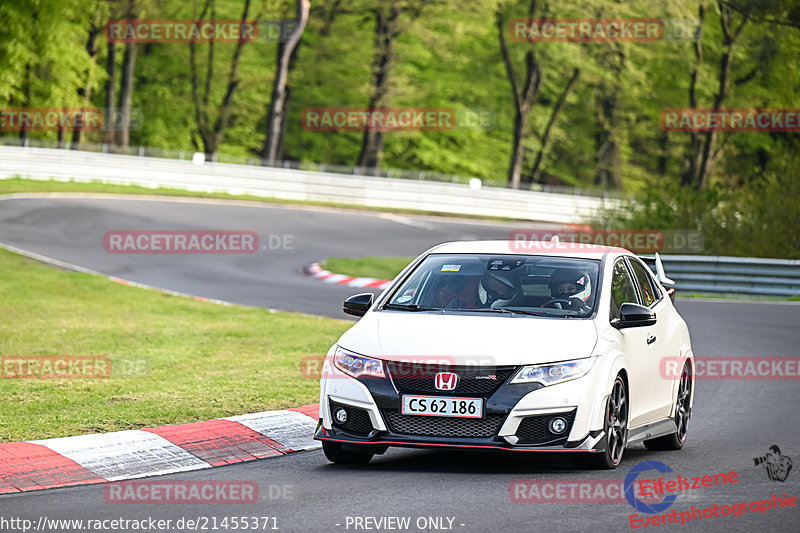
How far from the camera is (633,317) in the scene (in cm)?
877

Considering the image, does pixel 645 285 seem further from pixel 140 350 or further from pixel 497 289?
pixel 140 350

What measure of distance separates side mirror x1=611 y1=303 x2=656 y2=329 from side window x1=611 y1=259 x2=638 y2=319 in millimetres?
111

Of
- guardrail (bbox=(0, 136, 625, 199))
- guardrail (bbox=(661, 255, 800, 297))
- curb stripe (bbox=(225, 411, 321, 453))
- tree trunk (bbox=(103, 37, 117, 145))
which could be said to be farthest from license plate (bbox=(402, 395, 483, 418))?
tree trunk (bbox=(103, 37, 117, 145))

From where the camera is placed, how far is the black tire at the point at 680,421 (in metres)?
9.88

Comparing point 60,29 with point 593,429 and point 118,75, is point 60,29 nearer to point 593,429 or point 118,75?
point 118,75

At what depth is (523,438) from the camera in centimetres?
795

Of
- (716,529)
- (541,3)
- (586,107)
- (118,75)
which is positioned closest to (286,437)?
(716,529)

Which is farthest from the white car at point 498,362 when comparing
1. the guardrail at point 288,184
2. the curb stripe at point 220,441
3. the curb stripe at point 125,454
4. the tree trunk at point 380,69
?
the tree trunk at point 380,69

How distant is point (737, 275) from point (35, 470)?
20.6 metres

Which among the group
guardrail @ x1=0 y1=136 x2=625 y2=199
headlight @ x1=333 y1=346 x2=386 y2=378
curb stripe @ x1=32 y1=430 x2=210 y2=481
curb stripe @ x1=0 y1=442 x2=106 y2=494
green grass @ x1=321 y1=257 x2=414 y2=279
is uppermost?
headlight @ x1=333 y1=346 x2=386 y2=378

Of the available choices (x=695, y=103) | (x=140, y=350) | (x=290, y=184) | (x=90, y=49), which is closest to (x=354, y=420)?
(x=140, y=350)

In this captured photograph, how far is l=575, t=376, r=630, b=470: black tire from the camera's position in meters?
8.20

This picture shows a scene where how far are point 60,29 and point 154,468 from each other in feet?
164

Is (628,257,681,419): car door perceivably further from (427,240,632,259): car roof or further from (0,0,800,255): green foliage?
(0,0,800,255): green foliage
